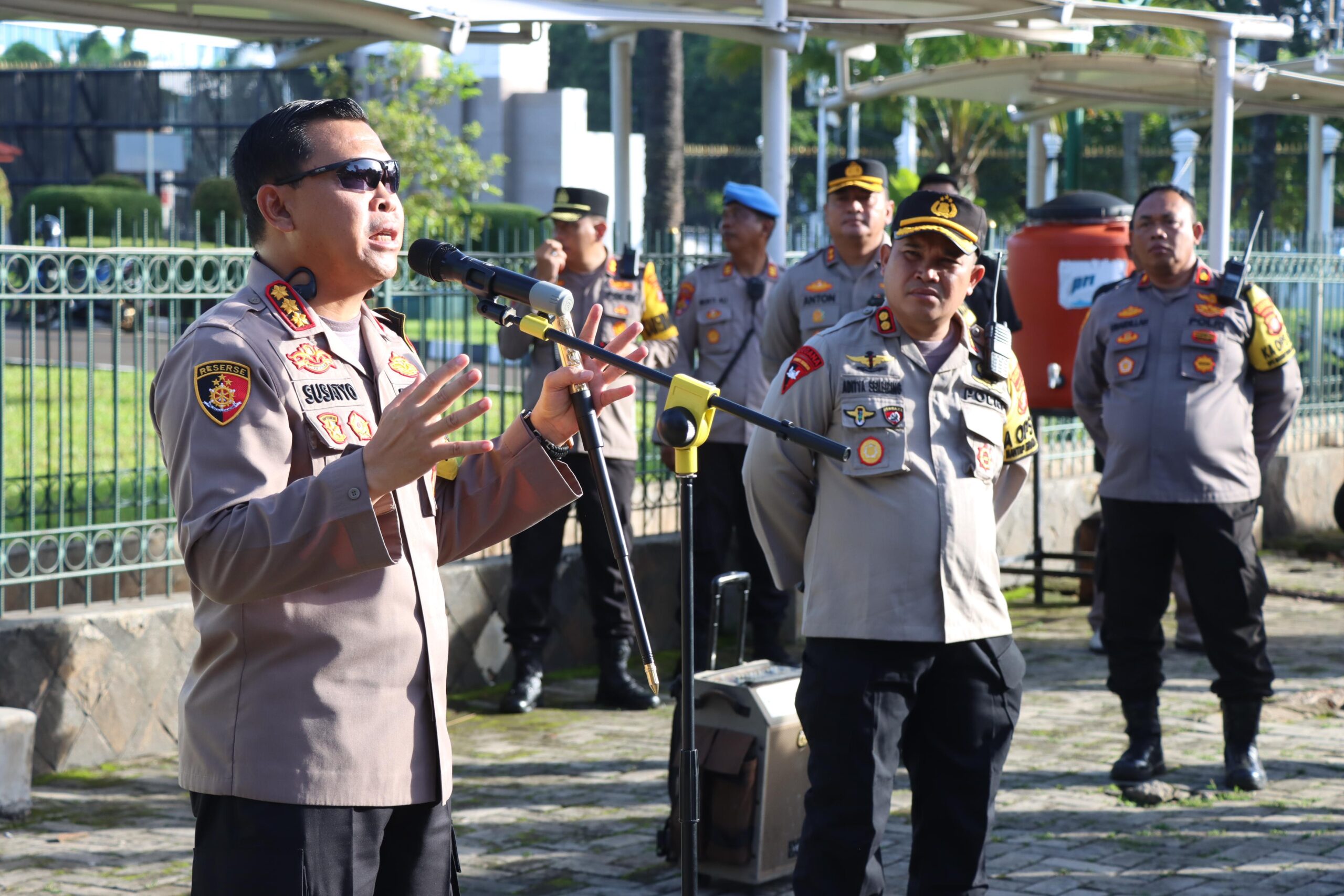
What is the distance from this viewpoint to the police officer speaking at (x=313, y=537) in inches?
93.5

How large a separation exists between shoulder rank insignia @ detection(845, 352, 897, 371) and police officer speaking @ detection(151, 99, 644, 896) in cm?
148

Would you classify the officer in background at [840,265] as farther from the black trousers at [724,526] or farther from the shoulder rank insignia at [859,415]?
the shoulder rank insignia at [859,415]

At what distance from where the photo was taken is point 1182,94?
37.1 feet

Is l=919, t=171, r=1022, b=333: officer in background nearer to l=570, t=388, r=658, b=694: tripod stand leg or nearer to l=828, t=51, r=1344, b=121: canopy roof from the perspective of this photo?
l=828, t=51, r=1344, b=121: canopy roof

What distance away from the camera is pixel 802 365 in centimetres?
422

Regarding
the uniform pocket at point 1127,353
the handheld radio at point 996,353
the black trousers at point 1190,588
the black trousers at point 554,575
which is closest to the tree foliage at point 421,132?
the black trousers at point 554,575

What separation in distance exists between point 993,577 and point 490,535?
1.68 m

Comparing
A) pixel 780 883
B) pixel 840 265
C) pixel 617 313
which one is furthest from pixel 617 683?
pixel 780 883

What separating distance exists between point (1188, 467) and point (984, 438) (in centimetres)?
229

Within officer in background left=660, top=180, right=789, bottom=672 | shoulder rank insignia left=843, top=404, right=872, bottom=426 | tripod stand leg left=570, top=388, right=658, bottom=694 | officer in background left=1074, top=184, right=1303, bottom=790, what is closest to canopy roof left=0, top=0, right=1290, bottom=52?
officer in background left=660, top=180, right=789, bottom=672

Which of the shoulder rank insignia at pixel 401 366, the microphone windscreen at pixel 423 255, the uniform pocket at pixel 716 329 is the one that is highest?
the uniform pocket at pixel 716 329

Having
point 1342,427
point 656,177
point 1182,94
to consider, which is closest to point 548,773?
point 1182,94

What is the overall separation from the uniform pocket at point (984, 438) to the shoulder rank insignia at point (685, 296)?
160 inches

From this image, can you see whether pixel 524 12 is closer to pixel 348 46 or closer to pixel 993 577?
pixel 348 46
